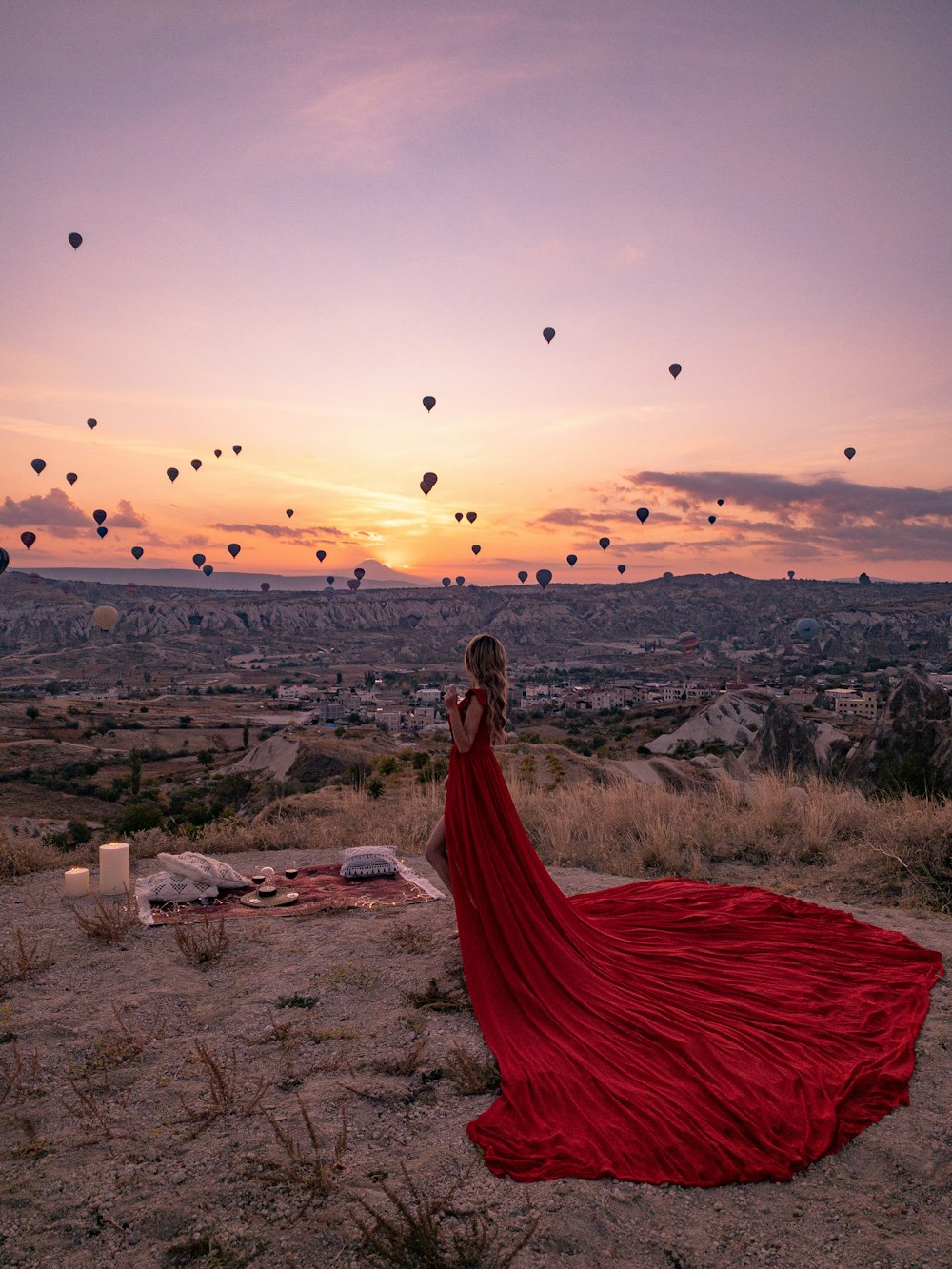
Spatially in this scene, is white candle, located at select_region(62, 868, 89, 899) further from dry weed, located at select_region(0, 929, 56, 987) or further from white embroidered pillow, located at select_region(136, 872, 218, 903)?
dry weed, located at select_region(0, 929, 56, 987)

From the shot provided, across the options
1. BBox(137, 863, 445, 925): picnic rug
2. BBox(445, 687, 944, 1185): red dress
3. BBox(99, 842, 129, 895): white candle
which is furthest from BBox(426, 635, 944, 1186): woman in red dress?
BBox(99, 842, 129, 895): white candle

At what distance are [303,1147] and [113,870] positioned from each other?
428 centimetres

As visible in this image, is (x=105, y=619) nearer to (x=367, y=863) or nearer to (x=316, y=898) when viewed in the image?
(x=367, y=863)

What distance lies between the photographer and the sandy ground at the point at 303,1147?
8.34ft

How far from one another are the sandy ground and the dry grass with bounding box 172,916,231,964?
30 centimetres

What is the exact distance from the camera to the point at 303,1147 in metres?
3.02

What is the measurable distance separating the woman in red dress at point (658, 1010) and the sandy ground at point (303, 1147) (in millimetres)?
126

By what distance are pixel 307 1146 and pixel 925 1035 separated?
2939 mm

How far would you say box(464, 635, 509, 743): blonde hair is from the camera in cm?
485

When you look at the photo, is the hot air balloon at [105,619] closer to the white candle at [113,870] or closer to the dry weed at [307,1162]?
the white candle at [113,870]

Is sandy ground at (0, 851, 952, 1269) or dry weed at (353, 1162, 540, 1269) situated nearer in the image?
dry weed at (353, 1162, 540, 1269)

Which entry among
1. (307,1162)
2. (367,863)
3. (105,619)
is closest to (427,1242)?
(307,1162)

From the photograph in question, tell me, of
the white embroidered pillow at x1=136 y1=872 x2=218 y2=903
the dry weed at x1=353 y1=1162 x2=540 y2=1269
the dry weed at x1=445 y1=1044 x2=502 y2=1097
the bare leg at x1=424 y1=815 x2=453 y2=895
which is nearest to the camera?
the dry weed at x1=353 y1=1162 x2=540 y2=1269

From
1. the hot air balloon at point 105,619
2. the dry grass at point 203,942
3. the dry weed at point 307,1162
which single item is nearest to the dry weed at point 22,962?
the dry grass at point 203,942
